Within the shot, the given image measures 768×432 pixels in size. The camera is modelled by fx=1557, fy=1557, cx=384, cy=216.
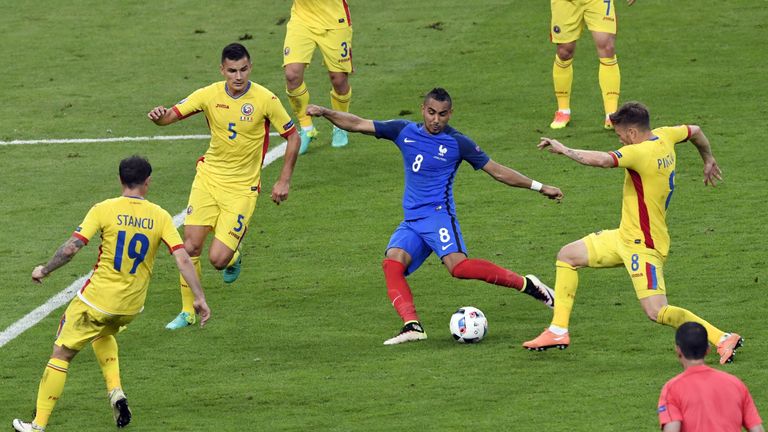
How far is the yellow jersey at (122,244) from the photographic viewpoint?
11.0 metres

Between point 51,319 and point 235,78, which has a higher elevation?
point 235,78

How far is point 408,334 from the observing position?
499 inches

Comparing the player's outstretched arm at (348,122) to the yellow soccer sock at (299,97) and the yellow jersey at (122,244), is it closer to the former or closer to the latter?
the yellow jersey at (122,244)

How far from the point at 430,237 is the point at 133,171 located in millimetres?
2880

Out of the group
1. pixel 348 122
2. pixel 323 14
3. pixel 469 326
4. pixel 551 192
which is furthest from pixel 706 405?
pixel 323 14

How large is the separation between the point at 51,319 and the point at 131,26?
1283 cm

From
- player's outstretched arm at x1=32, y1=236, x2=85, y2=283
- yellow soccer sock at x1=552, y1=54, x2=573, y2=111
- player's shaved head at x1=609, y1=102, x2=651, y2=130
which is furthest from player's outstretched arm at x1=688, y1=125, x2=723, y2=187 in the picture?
yellow soccer sock at x1=552, y1=54, x2=573, y2=111

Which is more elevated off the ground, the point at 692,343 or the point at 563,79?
the point at 692,343

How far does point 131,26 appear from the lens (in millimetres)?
26016

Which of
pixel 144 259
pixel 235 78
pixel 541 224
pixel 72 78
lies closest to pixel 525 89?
pixel 541 224

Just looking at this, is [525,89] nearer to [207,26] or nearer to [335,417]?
[207,26]

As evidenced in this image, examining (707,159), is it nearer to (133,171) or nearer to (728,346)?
(728,346)

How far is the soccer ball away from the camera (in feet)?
41.0

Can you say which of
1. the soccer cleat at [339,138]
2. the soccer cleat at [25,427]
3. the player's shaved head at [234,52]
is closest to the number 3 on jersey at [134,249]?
the soccer cleat at [25,427]
